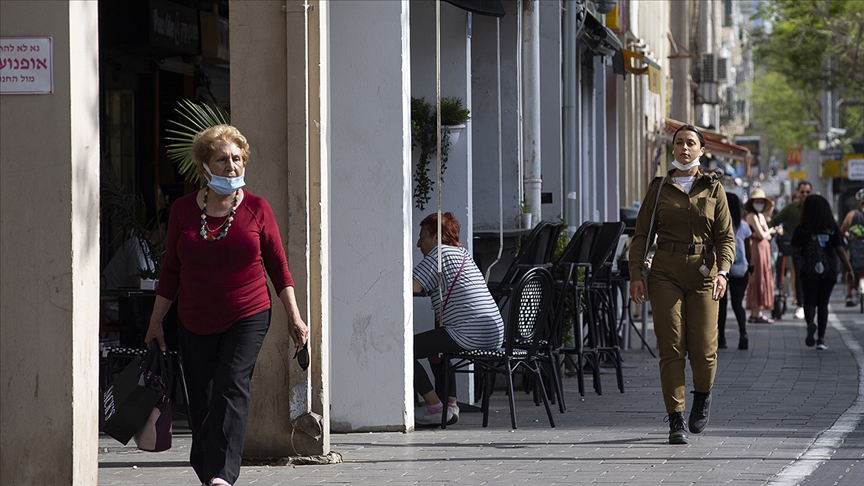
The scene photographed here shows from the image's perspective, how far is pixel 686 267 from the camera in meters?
8.52

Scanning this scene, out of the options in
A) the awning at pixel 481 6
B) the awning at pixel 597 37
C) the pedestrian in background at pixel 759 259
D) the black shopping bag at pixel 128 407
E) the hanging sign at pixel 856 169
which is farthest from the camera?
the hanging sign at pixel 856 169

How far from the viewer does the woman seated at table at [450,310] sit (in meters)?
9.27

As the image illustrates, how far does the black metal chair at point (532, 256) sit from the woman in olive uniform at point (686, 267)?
7.57 ft

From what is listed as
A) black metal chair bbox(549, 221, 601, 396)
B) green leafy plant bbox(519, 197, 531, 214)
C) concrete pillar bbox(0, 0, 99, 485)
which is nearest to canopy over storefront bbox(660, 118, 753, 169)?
green leafy plant bbox(519, 197, 531, 214)

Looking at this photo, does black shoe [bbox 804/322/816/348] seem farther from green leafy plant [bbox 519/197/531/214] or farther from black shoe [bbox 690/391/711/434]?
black shoe [bbox 690/391/711/434]

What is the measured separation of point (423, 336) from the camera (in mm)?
9328

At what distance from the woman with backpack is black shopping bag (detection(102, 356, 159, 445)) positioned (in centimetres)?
1036

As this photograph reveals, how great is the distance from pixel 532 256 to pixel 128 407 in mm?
5176

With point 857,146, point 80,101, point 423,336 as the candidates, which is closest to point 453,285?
point 423,336

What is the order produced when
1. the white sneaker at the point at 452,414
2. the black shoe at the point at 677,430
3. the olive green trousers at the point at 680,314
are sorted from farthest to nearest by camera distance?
the white sneaker at the point at 452,414
the olive green trousers at the point at 680,314
the black shoe at the point at 677,430

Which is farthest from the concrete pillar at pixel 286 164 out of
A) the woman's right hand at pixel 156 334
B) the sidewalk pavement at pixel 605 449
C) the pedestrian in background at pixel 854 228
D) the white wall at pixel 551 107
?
the pedestrian in background at pixel 854 228

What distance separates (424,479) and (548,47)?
7374 mm

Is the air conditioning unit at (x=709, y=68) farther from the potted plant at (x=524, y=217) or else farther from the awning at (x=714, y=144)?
the potted plant at (x=524, y=217)

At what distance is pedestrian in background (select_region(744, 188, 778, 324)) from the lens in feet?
60.6
